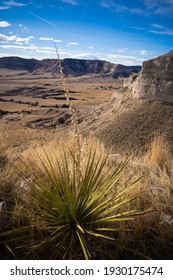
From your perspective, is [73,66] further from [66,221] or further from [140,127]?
[66,221]

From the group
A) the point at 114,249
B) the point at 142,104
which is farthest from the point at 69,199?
the point at 142,104

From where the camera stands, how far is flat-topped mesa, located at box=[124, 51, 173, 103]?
10445 millimetres

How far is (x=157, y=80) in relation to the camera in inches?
430

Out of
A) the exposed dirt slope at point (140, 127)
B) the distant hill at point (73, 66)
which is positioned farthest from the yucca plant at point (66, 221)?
the distant hill at point (73, 66)

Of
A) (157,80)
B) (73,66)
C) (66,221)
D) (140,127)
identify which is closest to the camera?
(66,221)

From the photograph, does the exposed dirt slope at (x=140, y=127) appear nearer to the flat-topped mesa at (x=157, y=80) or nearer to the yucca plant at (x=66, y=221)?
the flat-topped mesa at (x=157, y=80)

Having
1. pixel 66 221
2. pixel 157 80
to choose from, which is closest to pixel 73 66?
pixel 157 80

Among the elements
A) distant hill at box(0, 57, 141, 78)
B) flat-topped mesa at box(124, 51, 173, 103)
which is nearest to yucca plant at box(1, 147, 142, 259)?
flat-topped mesa at box(124, 51, 173, 103)

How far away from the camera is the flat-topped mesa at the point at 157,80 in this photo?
10.4 meters

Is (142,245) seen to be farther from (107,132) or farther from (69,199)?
(107,132)

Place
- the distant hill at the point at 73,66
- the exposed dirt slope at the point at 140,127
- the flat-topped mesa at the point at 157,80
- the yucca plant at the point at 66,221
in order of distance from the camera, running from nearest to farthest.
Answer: the yucca plant at the point at 66,221, the exposed dirt slope at the point at 140,127, the flat-topped mesa at the point at 157,80, the distant hill at the point at 73,66

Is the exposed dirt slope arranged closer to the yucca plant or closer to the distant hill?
the yucca plant

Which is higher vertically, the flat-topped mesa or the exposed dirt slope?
the flat-topped mesa

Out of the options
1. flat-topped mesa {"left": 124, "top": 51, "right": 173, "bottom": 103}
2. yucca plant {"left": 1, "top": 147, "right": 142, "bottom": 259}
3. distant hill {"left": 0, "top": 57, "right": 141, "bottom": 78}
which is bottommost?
yucca plant {"left": 1, "top": 147, "right": 142, "bottom": 259}
